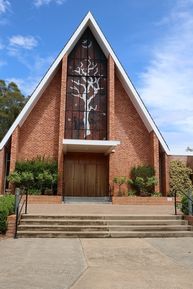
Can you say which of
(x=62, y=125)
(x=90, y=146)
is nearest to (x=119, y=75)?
(x=62, y=125)

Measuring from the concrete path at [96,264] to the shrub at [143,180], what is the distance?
957 cm

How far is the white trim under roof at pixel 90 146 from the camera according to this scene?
16.8 metres

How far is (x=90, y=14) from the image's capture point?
19.4 metres

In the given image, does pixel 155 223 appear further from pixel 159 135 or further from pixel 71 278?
pixel 159 135

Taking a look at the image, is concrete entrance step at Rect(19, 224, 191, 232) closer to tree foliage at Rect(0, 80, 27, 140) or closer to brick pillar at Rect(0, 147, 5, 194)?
brick pillar at Rect(0, 147, 5, 194)

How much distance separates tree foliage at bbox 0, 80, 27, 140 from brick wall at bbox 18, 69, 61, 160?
1534cm

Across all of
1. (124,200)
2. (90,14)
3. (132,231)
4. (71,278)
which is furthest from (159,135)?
(71,278)

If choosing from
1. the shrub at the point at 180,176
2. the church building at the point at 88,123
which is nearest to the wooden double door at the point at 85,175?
the church building at the point at 88,123

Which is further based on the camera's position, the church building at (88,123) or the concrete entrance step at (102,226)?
the church building at (88,123)

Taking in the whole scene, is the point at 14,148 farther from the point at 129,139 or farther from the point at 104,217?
the point at 104,217

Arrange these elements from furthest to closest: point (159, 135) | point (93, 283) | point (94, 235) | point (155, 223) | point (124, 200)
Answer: point (159, 135) → point (124, 200) → point (155, 223) → point (94, 235) → point (93, 283)

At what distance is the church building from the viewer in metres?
18.6

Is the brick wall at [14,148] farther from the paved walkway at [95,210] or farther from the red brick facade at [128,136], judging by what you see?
the red brick facade at [128,136]

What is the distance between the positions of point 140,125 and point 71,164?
5017mm
